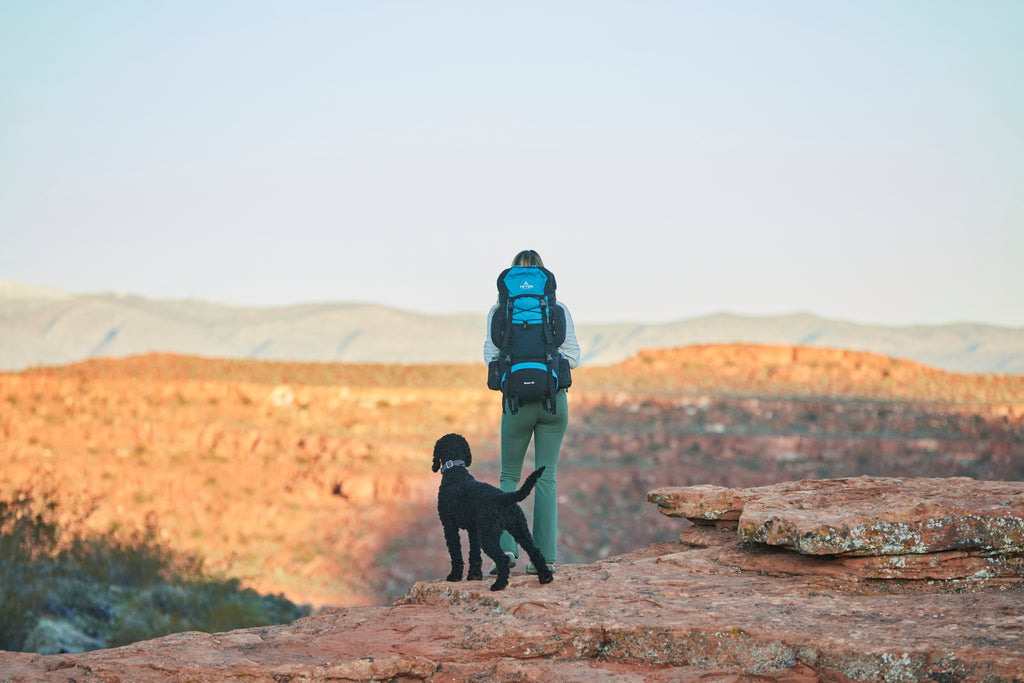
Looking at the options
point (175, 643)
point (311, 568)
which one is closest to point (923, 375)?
point (311, 568)

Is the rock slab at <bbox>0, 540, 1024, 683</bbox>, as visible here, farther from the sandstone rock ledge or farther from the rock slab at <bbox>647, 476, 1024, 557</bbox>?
the rock slab at <bbox>647, 476, 1024, 557</bbox>

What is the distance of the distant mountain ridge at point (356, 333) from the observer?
381ft

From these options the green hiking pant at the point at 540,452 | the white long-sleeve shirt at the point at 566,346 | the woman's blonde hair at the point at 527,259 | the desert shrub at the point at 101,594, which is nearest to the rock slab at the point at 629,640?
the green hiking pant at the point at 540,452

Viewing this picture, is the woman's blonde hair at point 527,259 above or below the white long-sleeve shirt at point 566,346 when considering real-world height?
above

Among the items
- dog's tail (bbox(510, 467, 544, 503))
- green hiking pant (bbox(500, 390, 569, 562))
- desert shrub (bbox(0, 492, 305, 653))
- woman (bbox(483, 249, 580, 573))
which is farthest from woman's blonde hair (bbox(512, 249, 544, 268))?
desert shrub (bbox(0, 492, 305, 653))

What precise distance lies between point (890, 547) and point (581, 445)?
64.5 ft

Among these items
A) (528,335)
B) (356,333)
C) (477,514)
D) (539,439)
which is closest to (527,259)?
(528,335)

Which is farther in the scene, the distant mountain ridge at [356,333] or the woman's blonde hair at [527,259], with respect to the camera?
the distant mountain ridge at [356,333]

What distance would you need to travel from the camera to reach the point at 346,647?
5172 millimetres

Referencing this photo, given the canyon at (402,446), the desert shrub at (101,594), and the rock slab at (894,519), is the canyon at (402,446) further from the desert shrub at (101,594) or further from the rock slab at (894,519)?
the desert shrub at (101,594)

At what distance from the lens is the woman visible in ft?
20.2

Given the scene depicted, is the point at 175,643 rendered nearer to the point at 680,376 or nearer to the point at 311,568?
the point at 311,568

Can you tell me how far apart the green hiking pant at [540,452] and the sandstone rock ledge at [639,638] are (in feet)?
1.62

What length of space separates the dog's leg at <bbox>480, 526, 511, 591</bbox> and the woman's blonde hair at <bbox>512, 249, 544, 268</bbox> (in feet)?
6.07
